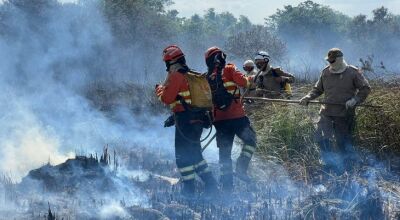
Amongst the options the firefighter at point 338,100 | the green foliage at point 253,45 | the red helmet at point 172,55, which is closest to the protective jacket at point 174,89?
the red helmet at point 172,55

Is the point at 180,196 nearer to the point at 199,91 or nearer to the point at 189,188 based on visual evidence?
the point at 189,188

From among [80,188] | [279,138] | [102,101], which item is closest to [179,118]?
[80,188]

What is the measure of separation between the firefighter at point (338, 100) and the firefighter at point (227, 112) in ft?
3.92

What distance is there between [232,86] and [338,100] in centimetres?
161

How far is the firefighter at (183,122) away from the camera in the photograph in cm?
577

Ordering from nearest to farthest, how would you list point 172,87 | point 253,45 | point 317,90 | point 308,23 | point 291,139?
1. point 172,87
2. point 317,90
3. point 291,139
4. point 253,45
5. point 308,23

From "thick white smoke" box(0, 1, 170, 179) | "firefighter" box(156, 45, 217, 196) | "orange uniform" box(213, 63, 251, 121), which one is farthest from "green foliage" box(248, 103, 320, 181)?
"thick white smoke" box(0, 1, 170, 179)

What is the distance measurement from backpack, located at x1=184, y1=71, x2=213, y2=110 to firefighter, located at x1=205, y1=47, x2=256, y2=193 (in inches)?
9.2

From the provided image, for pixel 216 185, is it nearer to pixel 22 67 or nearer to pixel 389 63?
pixel 22 67

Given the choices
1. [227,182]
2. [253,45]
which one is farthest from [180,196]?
[253,45]

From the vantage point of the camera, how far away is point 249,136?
6371 mm

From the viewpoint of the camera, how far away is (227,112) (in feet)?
20.8

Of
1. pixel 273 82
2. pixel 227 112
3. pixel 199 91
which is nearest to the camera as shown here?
pixel 199 91

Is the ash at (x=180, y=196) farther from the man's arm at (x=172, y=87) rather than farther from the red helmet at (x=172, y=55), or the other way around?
the red helmet at (x=172, y=55)
